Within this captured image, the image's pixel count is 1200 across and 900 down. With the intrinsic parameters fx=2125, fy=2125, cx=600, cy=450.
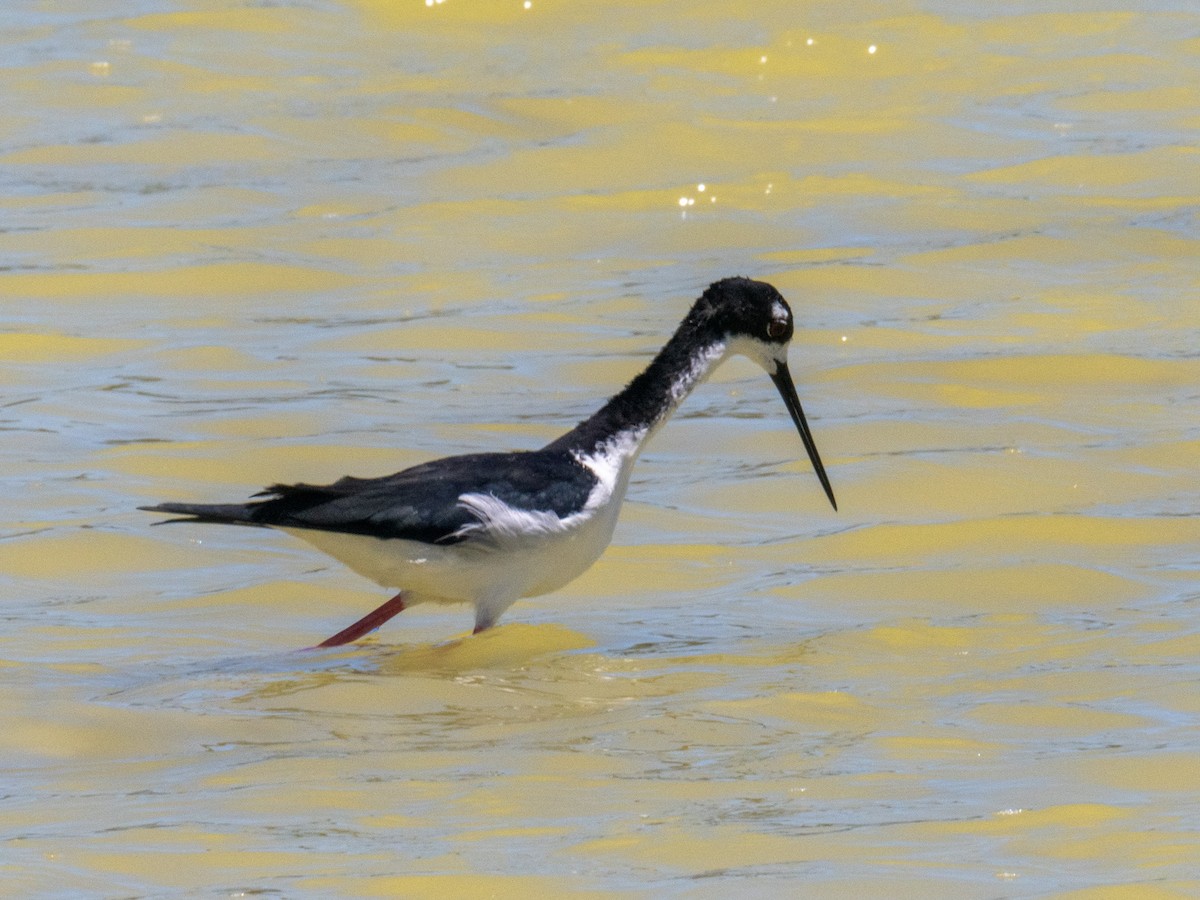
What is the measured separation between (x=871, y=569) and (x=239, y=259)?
575cm

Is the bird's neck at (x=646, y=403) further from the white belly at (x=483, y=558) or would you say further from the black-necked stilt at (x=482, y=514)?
the white belly at (x=483, y=558)

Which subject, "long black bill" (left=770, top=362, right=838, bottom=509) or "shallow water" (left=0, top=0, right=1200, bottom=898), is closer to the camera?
"shallow water" (left=0, top=0, right=1200, bottom=898)

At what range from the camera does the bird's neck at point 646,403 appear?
303 inches

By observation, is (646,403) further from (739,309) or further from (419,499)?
(419,499)

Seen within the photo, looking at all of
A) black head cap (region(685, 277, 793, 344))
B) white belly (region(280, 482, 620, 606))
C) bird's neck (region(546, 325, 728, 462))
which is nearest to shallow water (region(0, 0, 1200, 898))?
white belly (region(280, 482, 620, 606))

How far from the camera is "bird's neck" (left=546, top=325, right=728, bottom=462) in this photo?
7.70 meters

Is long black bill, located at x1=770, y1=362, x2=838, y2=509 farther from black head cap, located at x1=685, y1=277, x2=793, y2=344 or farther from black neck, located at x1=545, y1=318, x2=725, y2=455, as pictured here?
black neck, located at x1=545, y1=318, x2=725, y2=455

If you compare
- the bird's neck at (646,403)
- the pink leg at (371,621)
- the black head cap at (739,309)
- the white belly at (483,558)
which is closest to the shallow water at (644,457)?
the pink leg at (371,621)

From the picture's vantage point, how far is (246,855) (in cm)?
537

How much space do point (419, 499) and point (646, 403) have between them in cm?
106

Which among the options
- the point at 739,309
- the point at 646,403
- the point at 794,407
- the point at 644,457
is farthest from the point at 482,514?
the point at 644,457

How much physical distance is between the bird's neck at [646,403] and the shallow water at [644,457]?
728mm

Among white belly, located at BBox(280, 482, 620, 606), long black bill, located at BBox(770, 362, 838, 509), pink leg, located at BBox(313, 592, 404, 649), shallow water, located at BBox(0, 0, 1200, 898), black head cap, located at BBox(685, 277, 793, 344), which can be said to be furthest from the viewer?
long black bill, located at BBox(770, 362, 838, 509)

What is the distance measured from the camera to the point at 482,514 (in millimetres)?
7188
